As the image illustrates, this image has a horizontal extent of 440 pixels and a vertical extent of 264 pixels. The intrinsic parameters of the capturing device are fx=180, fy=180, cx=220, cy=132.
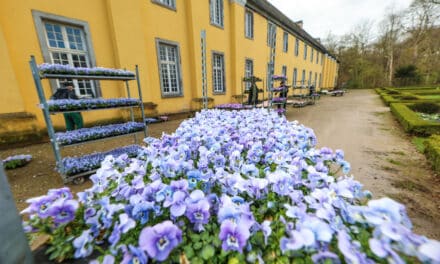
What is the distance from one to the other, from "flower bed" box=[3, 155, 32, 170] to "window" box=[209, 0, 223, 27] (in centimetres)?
999

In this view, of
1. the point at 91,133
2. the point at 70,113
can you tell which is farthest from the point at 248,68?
the point at 91,133

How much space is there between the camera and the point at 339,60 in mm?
39000

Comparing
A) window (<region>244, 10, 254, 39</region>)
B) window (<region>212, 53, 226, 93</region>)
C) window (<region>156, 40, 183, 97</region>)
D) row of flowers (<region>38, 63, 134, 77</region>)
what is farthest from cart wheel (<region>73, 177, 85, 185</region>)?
window (<region>244, 10, 254, 39</region>)

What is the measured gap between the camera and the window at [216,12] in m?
10.3

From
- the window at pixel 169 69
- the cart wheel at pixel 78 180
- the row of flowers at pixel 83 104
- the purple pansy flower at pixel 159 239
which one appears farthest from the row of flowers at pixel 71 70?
the window at pixel 169 69

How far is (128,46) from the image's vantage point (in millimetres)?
6820

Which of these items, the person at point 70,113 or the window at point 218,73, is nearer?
the person at point 70,113

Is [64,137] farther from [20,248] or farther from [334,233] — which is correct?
[334,233]

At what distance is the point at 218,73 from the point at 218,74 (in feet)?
0.20

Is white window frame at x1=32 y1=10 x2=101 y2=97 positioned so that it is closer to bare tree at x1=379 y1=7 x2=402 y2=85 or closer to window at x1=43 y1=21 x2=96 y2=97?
window at x1=43 y1=21 x2=96 y2=97

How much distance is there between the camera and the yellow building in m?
4.98

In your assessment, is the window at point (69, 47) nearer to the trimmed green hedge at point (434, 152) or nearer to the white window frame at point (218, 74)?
the white window frame at point (218, 74)

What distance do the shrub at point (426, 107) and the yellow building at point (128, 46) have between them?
820 centimetres

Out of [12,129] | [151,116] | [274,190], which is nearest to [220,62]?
[151,116]
